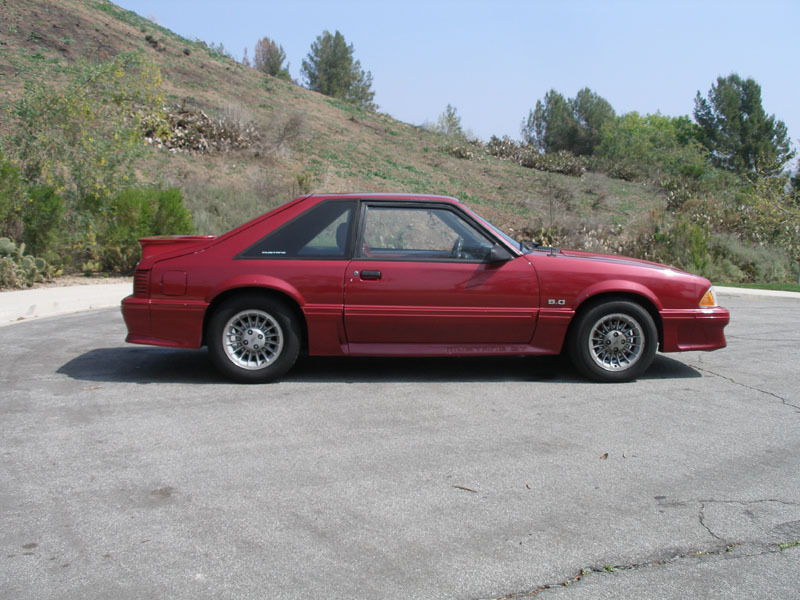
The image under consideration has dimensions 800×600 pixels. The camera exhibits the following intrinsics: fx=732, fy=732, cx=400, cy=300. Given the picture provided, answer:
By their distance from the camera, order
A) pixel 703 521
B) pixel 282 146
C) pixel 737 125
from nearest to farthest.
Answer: pixel 703 521, pixel 282 146, pixel 737 125

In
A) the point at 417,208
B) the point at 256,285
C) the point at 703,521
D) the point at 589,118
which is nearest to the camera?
the point at 703,521

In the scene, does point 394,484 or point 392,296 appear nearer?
point 394,484

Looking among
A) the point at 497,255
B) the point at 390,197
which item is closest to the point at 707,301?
the point at 497,255

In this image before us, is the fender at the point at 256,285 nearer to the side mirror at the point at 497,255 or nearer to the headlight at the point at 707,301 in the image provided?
the side mirror at the point at 497,255

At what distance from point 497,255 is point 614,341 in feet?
4.39

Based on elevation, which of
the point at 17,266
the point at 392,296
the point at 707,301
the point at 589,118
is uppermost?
the point at 589,118

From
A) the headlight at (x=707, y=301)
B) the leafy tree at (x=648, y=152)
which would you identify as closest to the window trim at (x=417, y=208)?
the headlight at (x=707, y=301)

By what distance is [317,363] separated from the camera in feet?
24.5

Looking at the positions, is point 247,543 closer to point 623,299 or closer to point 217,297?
point 217,297

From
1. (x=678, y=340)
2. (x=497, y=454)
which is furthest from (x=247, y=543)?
(x=678, y=340)

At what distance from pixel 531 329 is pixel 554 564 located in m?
3.45

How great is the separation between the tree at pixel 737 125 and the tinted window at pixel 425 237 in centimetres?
6749

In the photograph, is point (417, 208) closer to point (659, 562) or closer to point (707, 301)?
point (707, 301)

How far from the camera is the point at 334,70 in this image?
249 feet
